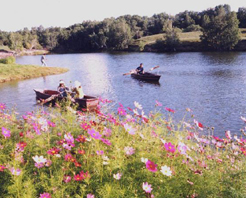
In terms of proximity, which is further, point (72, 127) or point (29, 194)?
point (72, 127)

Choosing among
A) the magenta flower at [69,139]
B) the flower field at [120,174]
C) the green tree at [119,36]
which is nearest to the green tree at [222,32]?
the green tree at [119,36]

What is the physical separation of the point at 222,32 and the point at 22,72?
5059 cm

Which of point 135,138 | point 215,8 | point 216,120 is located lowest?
point 216,120

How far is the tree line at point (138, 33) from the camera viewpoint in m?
63.0

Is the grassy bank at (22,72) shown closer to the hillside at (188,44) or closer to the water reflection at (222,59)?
the water reflection at (222,59)

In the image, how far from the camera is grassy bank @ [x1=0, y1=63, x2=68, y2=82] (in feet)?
102

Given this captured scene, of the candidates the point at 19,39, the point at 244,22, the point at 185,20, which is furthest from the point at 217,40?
the point at 19,39

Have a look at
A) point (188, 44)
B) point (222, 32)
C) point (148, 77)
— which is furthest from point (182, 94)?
point (188, 44)

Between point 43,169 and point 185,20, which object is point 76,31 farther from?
point 43,169

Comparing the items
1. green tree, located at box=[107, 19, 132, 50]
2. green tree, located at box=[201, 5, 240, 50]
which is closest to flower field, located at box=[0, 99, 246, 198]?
green tree, located at box=[201, 5, 240, 50]

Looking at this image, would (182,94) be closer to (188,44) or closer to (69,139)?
(69,139)

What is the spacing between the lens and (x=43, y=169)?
336 centimetres

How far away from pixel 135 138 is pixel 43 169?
1.45 m

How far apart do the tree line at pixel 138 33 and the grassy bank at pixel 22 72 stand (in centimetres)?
4314
